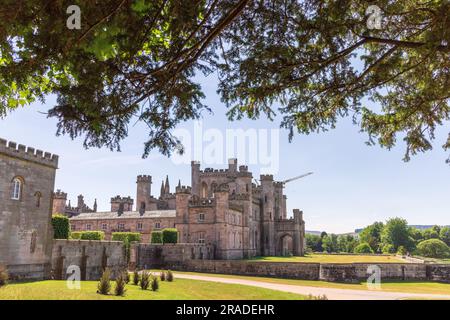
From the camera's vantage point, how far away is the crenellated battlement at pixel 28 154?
22.9 meters

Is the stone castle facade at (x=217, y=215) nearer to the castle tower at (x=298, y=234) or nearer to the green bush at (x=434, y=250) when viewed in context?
the castle tower at (x=298, y=234)

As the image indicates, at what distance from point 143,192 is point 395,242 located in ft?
198

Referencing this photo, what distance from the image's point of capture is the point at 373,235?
361ft

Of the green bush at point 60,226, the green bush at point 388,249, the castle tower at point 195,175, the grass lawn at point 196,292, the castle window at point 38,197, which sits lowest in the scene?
the green bush at point 388,249

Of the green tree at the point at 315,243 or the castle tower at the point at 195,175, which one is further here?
the green tree at the point at 315,243

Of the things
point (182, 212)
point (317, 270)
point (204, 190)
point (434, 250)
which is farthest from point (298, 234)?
point (434, 250)

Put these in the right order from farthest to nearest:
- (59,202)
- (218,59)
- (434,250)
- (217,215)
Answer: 1. (434,250)
2. (59,202)
3. (217,215)
4. (218,59)

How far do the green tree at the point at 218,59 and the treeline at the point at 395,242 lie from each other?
6810 cm

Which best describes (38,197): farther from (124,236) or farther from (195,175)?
(195,175)

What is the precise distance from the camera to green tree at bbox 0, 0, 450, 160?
6.50 metres

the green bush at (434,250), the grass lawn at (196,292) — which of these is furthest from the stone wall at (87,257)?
the green bush at (434,250)

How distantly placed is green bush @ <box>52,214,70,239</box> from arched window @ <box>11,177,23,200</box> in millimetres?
4752

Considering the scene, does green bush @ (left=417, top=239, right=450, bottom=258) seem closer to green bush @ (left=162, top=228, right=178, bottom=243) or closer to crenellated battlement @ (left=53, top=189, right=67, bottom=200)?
green bush @ (left=162, top=228, right=178, bottom=243)
